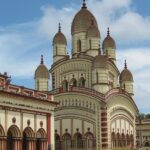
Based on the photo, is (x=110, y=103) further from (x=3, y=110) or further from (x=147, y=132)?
(x=3, y=110)

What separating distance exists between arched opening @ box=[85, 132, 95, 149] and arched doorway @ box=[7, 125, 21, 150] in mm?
17091

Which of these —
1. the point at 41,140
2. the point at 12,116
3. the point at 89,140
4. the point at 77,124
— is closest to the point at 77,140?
the point at 89,140

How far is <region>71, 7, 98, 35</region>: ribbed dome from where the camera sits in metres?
54.9

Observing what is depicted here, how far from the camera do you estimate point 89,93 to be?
48719 millimetres

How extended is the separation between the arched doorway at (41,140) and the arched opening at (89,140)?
44.9 ft

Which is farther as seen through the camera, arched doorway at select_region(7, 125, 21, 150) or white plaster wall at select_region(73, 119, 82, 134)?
white plaster wall at select_region(73, 119, 82, 134)

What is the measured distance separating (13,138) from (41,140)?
11.2 feet

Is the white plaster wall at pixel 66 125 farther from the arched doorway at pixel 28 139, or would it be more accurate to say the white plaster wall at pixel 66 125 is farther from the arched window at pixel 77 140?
the arched doorway at pixel 28 139

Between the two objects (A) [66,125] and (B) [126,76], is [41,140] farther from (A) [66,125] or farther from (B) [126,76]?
(B) [126,76]

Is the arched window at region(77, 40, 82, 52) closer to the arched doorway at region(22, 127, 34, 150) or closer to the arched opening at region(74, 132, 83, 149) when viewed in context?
the arched opening at region(74, 132, 83, 149)

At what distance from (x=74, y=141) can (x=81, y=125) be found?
2.05 m

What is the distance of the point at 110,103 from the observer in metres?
49.2

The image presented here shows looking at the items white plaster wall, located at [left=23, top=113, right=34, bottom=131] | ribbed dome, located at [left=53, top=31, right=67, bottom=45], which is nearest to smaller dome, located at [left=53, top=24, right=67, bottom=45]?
ribbed dome, located at [left=53, top=31, right=67, bottom=45]

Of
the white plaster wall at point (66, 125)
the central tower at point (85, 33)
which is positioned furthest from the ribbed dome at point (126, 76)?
the white plaster wall at point (66, 125)
